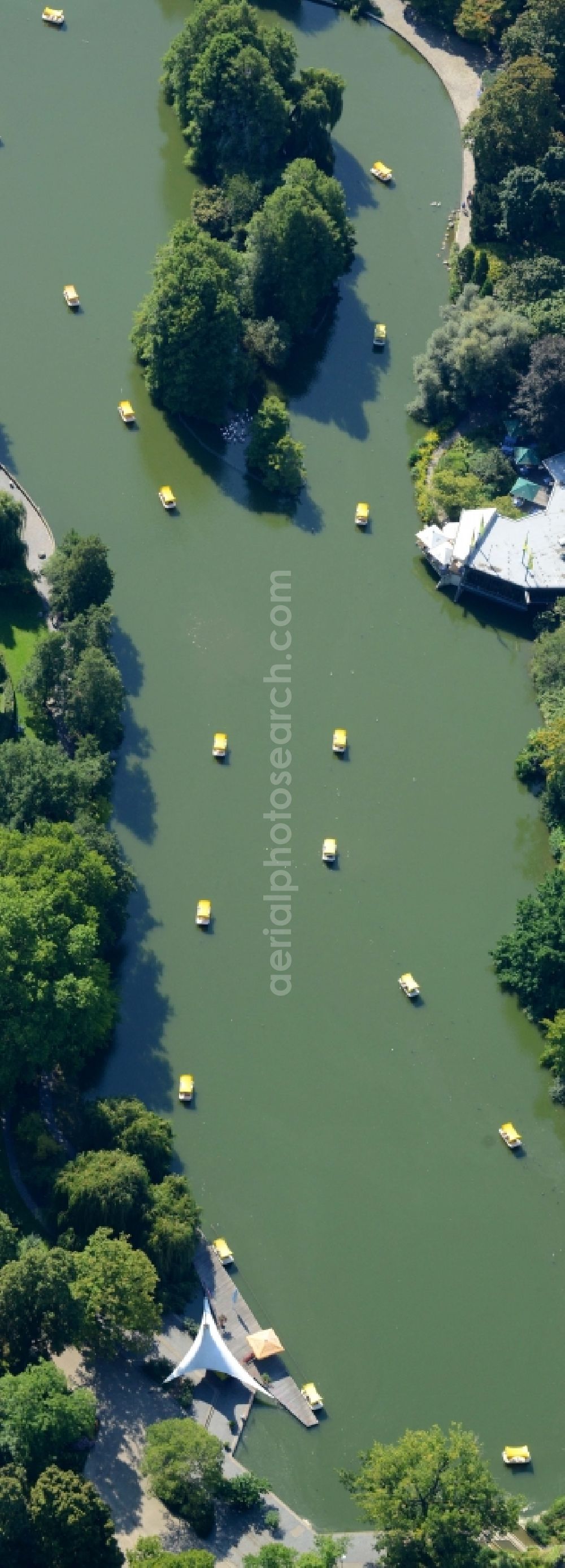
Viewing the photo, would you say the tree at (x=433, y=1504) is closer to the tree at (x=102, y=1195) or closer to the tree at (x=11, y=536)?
the tree at (x=102, y=1195)

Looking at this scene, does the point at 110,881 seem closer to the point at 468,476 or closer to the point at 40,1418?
the point at 40,1418

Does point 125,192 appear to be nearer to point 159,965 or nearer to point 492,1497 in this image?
point 159,965

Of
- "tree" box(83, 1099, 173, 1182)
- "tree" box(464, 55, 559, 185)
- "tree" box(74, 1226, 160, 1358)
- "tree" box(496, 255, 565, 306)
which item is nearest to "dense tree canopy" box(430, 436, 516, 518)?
"tree" box(496, 255, 565, 306)

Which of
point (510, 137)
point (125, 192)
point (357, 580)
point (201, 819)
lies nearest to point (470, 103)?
point (510, 137)

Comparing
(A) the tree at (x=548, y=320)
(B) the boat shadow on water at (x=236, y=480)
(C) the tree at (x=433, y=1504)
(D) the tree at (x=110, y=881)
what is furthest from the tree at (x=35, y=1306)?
(A) the tree at (x=548, y=320)

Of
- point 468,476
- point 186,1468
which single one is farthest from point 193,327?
point 186,1468

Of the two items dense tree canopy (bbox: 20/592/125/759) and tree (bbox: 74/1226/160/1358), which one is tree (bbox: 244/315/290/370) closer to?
dense tree canopy (bbox: 20/592/125/759)

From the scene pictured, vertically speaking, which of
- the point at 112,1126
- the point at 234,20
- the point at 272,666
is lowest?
the point at 112,1126
